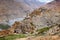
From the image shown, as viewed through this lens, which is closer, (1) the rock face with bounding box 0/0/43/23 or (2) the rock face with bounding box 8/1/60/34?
(2) the rock face with bounding box 8/1/60/34

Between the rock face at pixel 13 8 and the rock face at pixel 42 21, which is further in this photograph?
the rock face at pixel 13 8

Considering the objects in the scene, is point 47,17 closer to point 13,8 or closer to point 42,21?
point 42,21

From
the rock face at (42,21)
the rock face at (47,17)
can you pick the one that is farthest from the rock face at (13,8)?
the rock face at (42,21)

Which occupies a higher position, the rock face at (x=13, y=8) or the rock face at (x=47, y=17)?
the rock face at (x=13, y=8)

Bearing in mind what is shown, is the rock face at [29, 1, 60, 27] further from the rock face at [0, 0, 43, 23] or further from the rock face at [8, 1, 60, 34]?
the rock face at [0, 0, 43, 23]

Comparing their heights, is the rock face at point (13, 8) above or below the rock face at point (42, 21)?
Answer: above

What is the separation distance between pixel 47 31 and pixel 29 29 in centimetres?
118

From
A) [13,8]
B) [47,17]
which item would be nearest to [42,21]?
[47,17]

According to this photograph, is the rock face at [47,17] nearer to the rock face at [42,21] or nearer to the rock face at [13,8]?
the rock face at [42,21]

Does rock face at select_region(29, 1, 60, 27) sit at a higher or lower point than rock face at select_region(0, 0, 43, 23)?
lower

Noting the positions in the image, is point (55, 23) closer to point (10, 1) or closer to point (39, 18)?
point (39, 18)

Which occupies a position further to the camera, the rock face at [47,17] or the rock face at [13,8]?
the rock face at [13,8]

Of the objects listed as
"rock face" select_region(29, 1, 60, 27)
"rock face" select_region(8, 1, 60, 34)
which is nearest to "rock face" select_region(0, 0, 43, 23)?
"rock face" select_region(29, 1, 60, 27)

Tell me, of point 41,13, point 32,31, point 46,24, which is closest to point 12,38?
point 32,31
